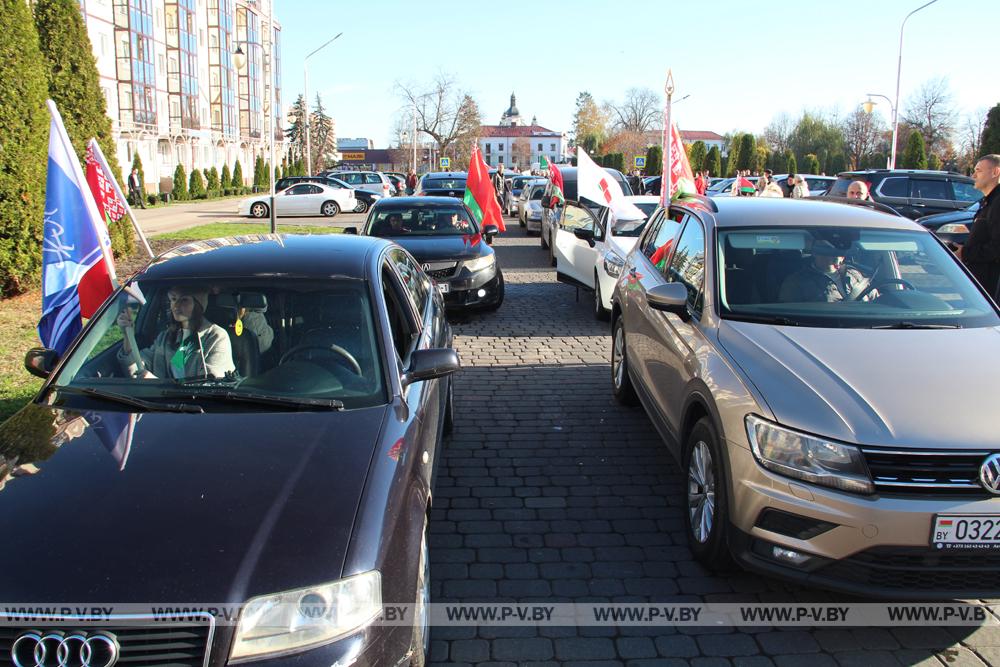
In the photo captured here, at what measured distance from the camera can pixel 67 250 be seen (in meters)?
5.16

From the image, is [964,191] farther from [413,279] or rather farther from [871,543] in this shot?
[871,543]

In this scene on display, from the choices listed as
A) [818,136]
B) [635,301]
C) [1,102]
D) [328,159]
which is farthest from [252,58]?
[635,301]

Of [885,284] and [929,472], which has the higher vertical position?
[885,284]

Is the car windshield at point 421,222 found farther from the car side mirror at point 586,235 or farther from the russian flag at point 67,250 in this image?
the russian flag at point 67,250

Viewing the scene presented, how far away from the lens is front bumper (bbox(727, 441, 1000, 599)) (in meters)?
3.12

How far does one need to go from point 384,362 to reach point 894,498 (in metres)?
2.22

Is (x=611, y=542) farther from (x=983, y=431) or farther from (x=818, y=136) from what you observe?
(x=818, y=136)

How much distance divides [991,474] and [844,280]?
182 centimetres

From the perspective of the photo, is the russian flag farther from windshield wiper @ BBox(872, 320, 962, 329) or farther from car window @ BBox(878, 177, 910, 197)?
car window @ BBox(878, 177, 910, 197)

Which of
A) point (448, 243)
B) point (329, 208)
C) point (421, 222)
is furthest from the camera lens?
point (329, 208)

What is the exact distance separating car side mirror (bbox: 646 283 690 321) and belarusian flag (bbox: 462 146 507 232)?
9714mm

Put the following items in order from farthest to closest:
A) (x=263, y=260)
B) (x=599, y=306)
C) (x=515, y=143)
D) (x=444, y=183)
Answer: (x=515, y=143) → (x=444, y=183) → (x=599, y=306) → (x=263, y=260)

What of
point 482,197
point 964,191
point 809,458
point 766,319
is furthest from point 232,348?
point 964,191

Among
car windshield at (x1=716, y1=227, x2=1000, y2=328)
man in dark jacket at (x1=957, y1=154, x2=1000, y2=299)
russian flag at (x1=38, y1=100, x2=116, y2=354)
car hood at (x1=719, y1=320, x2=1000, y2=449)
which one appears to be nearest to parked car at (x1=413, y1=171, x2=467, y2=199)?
man in dark jacket at (x1=957, y1=154, x2=1000, y2=299)
